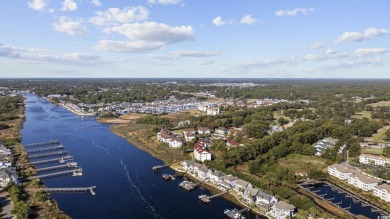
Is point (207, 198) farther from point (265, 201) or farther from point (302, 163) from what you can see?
point (302, 163)

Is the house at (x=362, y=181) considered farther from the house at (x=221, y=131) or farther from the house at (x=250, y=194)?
the house at (x=221, y=131)

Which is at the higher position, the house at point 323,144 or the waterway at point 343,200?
the house at point 323,144

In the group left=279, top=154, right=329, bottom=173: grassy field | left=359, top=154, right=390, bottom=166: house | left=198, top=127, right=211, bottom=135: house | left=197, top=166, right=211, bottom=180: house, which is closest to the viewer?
left=197, top=166, right=211, bottom=180: house

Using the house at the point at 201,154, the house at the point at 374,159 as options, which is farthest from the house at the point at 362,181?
the house at the point at 201,154

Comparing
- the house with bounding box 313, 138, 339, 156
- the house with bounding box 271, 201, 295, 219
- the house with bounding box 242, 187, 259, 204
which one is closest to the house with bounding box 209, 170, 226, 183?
the house with bounding box 242, 187, 259, 204

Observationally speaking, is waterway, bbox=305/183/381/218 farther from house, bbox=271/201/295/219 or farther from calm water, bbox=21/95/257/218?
calm water, bbox=21/95/257/218
